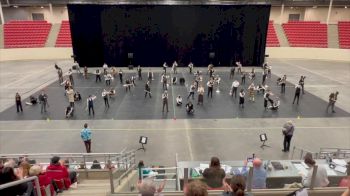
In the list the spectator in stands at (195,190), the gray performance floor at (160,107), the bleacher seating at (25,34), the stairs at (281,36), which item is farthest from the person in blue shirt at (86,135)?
the stairs at (281,36)

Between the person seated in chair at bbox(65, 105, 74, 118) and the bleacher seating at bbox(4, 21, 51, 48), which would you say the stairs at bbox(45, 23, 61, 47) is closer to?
the bleacher seating at bbox(4, 21, 51, 48)

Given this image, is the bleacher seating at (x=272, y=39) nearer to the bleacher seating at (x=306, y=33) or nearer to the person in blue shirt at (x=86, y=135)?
the bleacher seating at (x=306, y=33)

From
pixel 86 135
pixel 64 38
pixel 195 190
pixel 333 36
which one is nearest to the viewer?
pixel 195 190

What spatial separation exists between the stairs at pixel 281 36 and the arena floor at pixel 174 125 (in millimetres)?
16955

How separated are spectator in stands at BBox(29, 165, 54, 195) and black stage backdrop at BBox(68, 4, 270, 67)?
89.3 feet

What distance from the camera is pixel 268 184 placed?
734cm

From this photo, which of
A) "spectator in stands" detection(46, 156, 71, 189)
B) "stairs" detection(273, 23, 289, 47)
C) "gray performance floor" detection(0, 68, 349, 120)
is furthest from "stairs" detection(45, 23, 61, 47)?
"spectator in stands" detection(46, 156, 71, 189)

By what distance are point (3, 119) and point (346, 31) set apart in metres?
→ 41.6

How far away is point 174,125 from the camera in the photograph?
15.1 m

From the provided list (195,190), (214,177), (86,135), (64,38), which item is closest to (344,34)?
(64,38)

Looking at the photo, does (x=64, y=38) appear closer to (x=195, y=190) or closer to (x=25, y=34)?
(x=25, y=34)

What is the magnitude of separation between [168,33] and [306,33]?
20799mm

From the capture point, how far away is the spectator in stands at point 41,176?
552 cm

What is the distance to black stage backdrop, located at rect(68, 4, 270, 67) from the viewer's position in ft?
101
